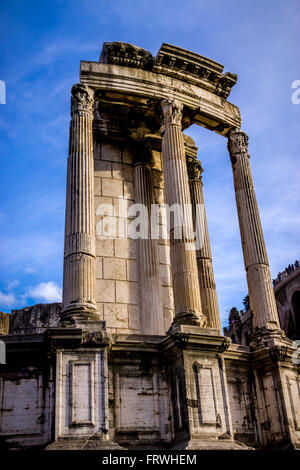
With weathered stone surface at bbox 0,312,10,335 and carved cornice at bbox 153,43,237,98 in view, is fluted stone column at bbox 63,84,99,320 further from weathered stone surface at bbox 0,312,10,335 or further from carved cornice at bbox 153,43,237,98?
weathered stone surface at bbox 0,312,10,335

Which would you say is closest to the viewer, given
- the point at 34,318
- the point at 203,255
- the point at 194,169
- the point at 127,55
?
the point at 127,55

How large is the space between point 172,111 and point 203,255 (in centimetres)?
530

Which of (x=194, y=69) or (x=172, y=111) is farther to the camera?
(x=194, y=69)

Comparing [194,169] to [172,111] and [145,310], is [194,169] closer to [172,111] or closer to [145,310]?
[172,111]

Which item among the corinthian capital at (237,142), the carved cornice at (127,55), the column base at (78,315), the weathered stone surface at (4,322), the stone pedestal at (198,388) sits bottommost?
the stone pedestal at (198,388)

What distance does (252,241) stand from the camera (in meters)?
17.1

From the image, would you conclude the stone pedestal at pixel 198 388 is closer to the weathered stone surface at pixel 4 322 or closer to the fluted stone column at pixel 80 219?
the fluted stone column at pixel 80 219

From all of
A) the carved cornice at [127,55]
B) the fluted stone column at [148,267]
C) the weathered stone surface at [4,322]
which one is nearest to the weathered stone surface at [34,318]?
the weathered stone surface at [4,322]

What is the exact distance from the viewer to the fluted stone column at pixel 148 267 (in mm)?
16625

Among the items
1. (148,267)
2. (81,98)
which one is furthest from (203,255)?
(81,98)

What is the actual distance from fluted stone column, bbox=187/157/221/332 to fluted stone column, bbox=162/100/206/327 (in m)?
3.48

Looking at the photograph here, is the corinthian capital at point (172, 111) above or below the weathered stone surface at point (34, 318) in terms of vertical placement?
above

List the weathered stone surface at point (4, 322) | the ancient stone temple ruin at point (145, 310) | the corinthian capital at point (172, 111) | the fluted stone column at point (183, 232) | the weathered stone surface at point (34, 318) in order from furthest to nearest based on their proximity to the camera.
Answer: the weathered stone surface at point (34, 318) < the weathered stone surface at point (4, 322) < the corinthian capital at point (172, 111) < the fluted stone column at point (183, 232) < the ancient stone temple ruin at point (145, 310)

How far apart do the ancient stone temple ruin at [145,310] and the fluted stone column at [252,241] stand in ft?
0.15
